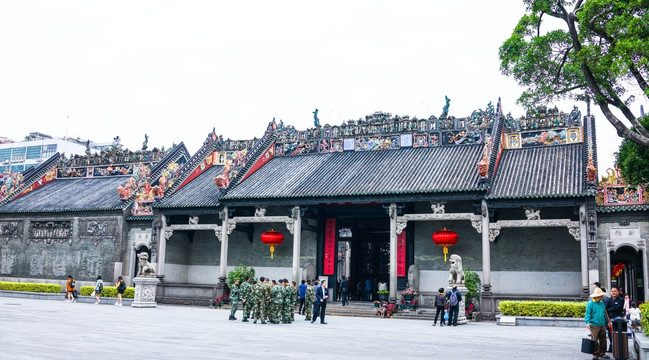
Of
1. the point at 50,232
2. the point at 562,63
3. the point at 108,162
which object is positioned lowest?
the point at 50,232

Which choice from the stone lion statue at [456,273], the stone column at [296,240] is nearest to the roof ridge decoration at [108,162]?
the stone column at [296,240]

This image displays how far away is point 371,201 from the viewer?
21.0m

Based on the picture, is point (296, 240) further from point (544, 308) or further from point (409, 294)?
point (544, 308)

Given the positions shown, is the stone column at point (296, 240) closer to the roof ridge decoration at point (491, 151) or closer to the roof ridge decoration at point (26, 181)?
the roof ridge decoration at point (491, 151)

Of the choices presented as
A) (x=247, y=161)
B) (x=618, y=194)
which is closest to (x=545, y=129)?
(x=618, y=194)

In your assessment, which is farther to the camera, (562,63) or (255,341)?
(562,63)

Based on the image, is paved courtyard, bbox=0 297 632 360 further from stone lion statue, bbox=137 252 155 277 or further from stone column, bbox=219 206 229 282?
stone column, bbox=219 206 229 282

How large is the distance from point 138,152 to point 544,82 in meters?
23.7

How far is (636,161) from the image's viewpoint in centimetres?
1232

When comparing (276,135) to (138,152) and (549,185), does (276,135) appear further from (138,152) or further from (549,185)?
(549,185)

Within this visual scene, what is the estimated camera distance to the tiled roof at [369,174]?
67.7ft

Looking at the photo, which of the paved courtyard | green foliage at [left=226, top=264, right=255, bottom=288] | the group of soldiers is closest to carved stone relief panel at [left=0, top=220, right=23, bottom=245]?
green foliage at [left=226, top=264, right=255, bottom=288]

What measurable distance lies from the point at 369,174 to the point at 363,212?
2.02 meters

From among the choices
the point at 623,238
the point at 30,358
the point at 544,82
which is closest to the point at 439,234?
the point at 623,238
